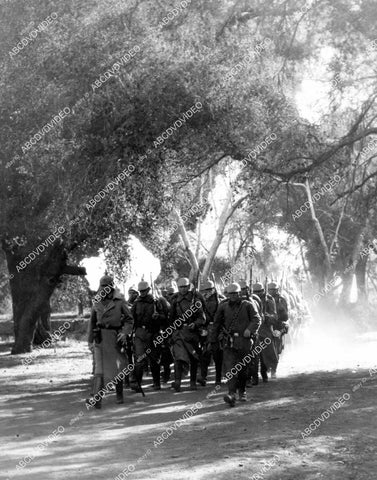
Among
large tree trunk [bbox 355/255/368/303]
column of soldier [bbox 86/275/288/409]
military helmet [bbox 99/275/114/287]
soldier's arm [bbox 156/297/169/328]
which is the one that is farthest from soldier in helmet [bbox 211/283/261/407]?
large tree trunk [bbox 355/255/368/303]

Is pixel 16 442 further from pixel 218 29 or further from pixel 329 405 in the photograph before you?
pixel 218 29

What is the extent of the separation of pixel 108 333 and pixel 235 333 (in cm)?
206

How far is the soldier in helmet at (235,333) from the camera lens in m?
12.6

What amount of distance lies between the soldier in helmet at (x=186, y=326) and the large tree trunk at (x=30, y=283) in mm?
11999

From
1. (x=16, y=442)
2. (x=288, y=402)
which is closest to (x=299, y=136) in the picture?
(x=288, y=402)

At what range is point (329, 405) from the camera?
40.9ft

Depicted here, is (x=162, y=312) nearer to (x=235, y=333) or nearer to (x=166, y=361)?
(x=166, y=361)

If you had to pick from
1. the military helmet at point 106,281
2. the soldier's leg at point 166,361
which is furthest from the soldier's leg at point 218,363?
the military helmet at point 106,281

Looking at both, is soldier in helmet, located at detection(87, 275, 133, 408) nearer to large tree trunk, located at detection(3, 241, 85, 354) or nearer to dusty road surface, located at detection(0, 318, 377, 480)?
dusty road surface, located at detection(0, 318, 377, 480)

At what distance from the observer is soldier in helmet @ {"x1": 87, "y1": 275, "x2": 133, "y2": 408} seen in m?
12.8

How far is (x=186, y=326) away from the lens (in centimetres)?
1536

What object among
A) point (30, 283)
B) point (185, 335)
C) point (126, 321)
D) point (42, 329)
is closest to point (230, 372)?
point (126, 321)

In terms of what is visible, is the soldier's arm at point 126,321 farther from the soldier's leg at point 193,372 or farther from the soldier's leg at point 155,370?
the soldier's leg at point 193,372

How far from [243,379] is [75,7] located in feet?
28.7
